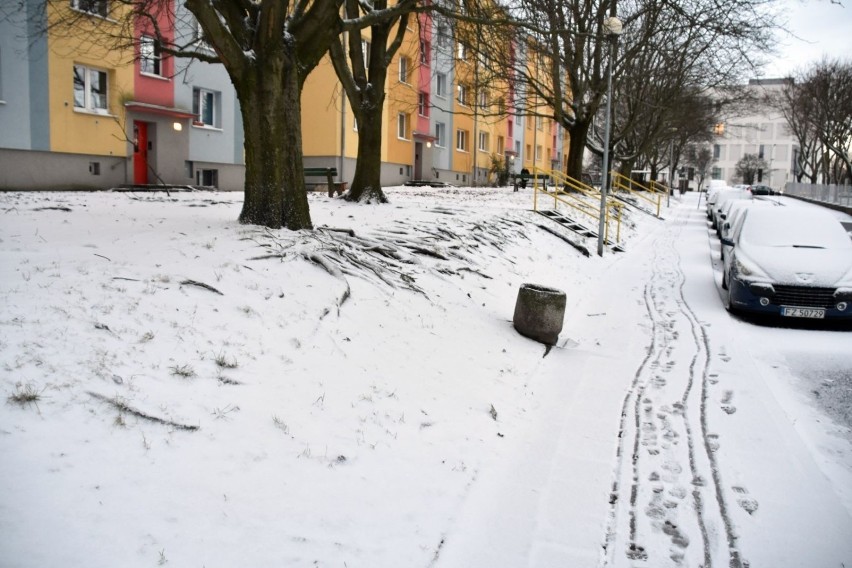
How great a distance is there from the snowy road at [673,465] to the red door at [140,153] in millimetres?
17951

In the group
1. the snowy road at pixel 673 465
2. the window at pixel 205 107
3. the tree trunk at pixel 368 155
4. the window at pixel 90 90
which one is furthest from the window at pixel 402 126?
the snowy road at pixel 673 465

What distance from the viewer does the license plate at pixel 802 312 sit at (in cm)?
870

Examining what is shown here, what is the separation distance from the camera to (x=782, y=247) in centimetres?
998

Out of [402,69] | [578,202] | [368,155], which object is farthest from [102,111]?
[402,69]

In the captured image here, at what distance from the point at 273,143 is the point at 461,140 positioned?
1354 inches

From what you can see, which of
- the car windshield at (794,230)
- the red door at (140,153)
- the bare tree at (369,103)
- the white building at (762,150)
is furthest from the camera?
the white building at (762,150)

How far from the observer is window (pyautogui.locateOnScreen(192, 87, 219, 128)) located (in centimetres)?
2359

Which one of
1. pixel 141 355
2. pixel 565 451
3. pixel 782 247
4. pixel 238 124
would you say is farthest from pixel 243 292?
pixel 238 124

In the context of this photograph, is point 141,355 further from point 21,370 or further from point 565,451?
point 565,451

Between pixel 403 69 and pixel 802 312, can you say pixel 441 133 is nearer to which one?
pixel 403 69

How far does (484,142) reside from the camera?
150ft

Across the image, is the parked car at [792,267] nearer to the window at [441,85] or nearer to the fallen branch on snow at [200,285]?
the fallen branch on snow at [200,285]

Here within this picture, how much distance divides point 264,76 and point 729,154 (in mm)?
123638

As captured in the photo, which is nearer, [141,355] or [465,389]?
[141,355]
